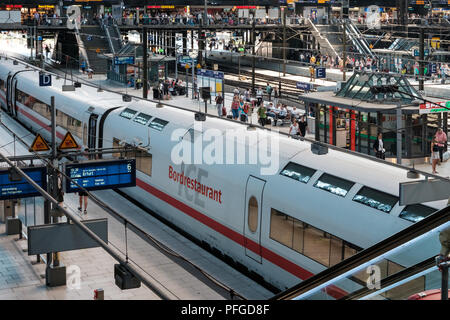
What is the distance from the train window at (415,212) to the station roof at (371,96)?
1616 centimetres

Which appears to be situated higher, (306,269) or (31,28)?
(31,28)

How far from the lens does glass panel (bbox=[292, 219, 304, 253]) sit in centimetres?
1447

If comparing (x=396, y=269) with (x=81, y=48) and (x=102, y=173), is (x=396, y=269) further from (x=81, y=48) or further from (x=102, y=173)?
(x=81, y=48)

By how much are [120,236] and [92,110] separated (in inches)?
309

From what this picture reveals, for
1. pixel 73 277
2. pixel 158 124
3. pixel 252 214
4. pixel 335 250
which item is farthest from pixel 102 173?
pixel 335 250

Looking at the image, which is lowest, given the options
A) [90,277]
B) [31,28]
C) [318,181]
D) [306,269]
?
[90,277]

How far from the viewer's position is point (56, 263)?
1739 cm

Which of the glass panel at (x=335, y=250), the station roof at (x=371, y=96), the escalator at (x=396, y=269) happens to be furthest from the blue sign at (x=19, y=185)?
the station roof at (x=371, y=96)

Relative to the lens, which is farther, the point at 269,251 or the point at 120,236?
the point at 120,236

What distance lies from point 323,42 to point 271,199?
219 ft

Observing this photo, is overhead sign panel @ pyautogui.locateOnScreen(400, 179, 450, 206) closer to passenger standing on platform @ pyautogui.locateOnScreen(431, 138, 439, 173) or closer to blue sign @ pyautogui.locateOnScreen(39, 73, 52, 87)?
passenger standing on platform @ pyautogui.locateOnScreen(431, 138, 439, 173)

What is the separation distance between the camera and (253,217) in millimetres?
16094

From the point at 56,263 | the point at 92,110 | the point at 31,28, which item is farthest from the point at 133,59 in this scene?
the point at 56,263
